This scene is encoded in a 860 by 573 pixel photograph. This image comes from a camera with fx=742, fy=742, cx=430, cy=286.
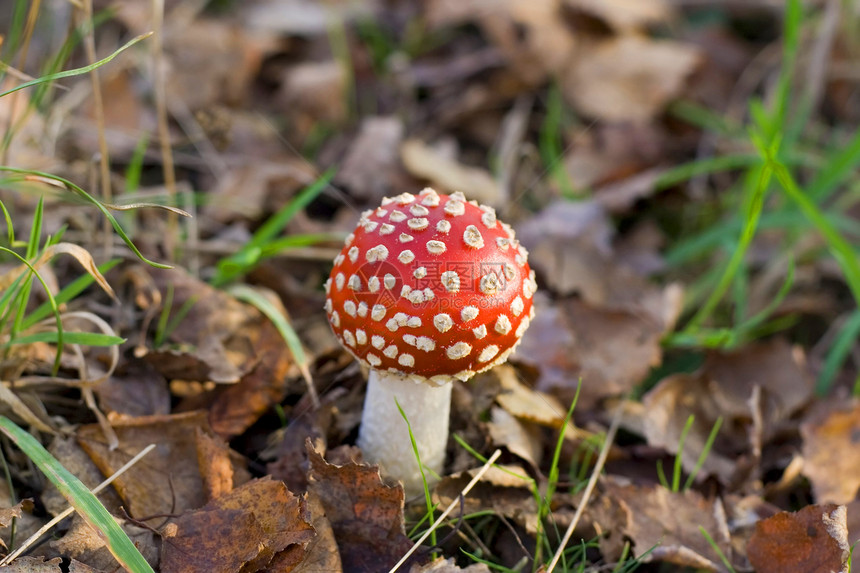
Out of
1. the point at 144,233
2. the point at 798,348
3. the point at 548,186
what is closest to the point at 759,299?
the point at 798,348

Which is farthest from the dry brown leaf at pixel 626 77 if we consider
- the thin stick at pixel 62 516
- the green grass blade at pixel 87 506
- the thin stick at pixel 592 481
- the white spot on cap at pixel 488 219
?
the green grass blade at pixel 87 506

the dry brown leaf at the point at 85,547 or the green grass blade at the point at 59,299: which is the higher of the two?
the green grass blade at the point at 59,299

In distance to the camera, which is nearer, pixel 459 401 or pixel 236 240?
pixel 459 401

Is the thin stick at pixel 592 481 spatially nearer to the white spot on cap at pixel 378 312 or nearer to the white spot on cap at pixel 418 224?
the white spot on cap at pixel 378 312

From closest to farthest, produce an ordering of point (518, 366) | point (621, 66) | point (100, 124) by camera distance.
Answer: point (100, 124) < point (518, 366) < point (621, 66)

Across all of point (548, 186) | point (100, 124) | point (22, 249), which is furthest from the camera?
point (548, 186)

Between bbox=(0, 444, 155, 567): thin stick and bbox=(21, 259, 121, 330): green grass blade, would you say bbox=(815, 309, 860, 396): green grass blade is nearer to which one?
bbox=(0, 444, 155, 567): thin stick

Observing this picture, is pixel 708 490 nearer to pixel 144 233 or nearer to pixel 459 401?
pixel 459 401
